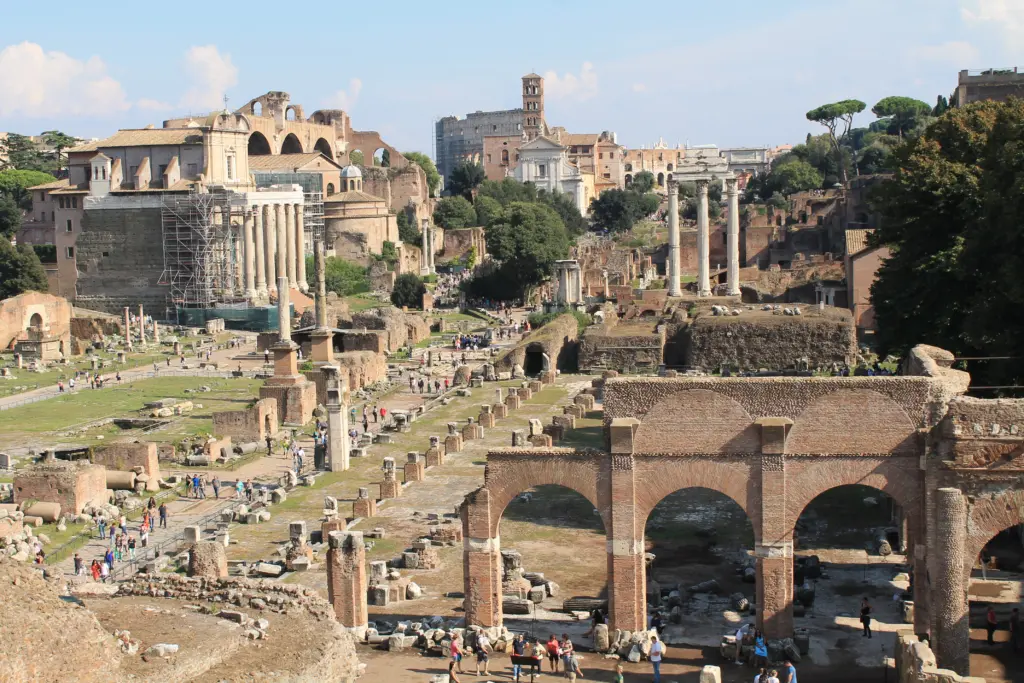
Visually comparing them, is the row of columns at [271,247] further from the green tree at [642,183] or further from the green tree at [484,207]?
the green tree at [642,183]

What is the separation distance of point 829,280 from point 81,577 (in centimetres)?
4952

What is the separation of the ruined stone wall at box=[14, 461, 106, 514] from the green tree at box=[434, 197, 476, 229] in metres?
78.6

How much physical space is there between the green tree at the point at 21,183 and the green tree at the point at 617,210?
4423 cm

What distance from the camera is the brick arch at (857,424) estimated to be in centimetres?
2202

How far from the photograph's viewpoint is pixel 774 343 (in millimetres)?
53125

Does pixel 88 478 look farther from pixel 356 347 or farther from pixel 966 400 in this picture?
pixel 356 347

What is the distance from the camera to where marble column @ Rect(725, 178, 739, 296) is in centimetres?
6562

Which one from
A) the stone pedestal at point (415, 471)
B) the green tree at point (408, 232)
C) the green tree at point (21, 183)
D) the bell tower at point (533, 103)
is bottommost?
the stone pedestal at point (415, 471)

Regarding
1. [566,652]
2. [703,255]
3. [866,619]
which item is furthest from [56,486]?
[703,255]

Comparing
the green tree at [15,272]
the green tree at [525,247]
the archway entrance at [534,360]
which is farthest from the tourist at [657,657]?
the green tree at [525,247]

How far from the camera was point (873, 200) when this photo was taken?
42781 millimetres

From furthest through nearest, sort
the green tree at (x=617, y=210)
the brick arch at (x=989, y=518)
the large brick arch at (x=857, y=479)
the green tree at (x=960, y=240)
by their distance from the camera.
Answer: the green tree at (x=617, y=210)
the green tree at (x=960, y=240)
the large brick arch at (x=857, y=479)
the brick arch at (x=989, y=518)

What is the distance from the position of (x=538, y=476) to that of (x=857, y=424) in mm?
4942

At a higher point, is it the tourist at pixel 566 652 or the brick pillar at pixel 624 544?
the brick pillar at pixel 624 544
